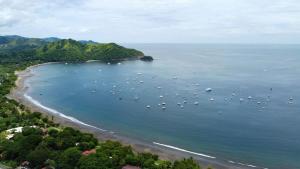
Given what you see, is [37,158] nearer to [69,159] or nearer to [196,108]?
[69,159]

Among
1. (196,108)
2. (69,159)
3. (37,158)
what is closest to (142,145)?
(69,159)

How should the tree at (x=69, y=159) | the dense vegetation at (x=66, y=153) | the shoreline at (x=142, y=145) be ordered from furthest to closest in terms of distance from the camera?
1. the shoreline at (x=142, y=145)
2. the dense vegetation at (x=66, y=153)
3. the tree at (x=69, y=159)

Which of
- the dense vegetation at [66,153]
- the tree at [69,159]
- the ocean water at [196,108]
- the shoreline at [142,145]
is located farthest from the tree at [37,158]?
the ocean water at [196,108]

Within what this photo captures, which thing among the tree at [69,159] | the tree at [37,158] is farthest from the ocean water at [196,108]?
the tree at [37,158]

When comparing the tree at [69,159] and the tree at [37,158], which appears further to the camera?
the tree at [37,158]

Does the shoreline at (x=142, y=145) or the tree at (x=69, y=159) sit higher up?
the tree at (x=69, y=159)

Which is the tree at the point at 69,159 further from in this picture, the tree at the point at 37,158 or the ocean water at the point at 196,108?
the ocean water at the point at 196,108

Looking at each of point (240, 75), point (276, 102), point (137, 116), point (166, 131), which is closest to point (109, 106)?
point (137, 116)

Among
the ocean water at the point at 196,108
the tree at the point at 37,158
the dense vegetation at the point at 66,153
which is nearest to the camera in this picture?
the dense vegetation at the point at 66,153

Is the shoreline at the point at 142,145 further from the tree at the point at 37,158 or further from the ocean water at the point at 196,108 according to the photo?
the tree at the point at 37,158
